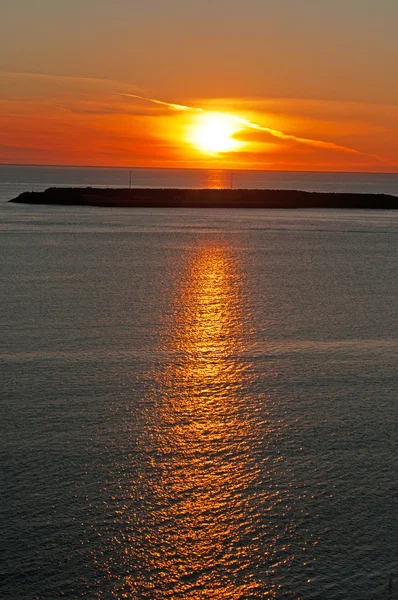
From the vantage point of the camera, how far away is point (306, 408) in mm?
24891

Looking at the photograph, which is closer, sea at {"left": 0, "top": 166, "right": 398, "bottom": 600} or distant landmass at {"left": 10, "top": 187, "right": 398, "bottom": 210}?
sea at {"left": 0, "top": 166, "right": 398, "bottom": 600}

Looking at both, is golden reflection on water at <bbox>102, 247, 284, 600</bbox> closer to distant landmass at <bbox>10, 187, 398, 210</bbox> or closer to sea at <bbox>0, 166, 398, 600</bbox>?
sea at <bbox>0, 166, 398, 600</bbox>

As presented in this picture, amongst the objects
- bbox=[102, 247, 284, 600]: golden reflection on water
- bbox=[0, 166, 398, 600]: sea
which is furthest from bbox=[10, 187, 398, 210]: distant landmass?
bbox=[102, 247, 284, 600]: golden reflection on water

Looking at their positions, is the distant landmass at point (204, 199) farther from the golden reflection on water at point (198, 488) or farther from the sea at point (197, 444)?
the golden reflection on water at point (198, 488)

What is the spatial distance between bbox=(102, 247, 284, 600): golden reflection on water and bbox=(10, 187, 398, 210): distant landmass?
113 meters

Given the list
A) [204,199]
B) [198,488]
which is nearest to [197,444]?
[198,488]

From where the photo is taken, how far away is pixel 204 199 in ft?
481

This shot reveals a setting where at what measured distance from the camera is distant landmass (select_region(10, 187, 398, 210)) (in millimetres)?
142250

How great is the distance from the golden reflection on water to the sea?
52 mm

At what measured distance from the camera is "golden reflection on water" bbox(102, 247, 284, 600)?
15.3 metres

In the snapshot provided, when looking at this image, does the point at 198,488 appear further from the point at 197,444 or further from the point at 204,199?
the point at 204,199

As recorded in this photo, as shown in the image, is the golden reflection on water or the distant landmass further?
the distant landmass

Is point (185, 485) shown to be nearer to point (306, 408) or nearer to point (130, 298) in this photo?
point (306, 408)

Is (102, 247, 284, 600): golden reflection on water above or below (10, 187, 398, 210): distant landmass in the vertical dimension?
below
